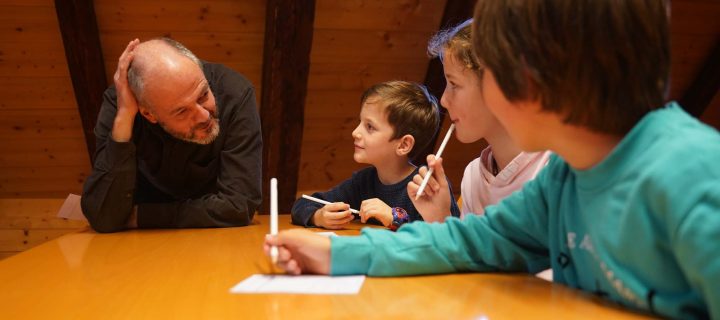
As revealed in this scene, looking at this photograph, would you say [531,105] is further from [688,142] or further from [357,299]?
[357,299]

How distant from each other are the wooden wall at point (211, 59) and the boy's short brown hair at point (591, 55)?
292cm

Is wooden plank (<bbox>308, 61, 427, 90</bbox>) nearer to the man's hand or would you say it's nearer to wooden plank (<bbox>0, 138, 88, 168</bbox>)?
wooden plank (<bbox>0, 138, 88, 168</bbox>)

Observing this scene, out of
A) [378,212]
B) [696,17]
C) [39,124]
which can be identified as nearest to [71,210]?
[378,212]

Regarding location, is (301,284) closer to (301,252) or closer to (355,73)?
(301,252)

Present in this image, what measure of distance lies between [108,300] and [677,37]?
14.0ft

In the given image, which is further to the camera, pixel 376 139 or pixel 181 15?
pixel 181 15

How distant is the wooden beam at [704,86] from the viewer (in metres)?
4.15

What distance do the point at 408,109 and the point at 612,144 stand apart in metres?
1.29

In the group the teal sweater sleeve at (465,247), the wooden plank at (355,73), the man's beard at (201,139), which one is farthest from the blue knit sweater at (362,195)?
the wooden plank at (355,73)

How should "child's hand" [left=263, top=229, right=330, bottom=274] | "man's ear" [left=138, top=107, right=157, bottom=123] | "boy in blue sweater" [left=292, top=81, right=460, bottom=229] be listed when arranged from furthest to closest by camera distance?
1. "boy in blue sweater" [left=292, top=81, right=460, bottom=229]
2. "man's ear" [left=138, top=107, right=157, bottom=123]
3. "child's hand" [left=263, top=229, right=330, bottom=274]

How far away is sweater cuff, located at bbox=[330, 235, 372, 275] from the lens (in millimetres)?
871

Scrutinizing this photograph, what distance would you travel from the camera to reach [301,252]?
886mm

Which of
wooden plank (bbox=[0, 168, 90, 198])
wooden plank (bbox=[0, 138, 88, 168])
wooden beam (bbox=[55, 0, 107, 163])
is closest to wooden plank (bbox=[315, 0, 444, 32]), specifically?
wooden beam (bbox=[55, 0, 107, 163])

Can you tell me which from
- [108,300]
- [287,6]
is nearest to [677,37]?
[287,6]
